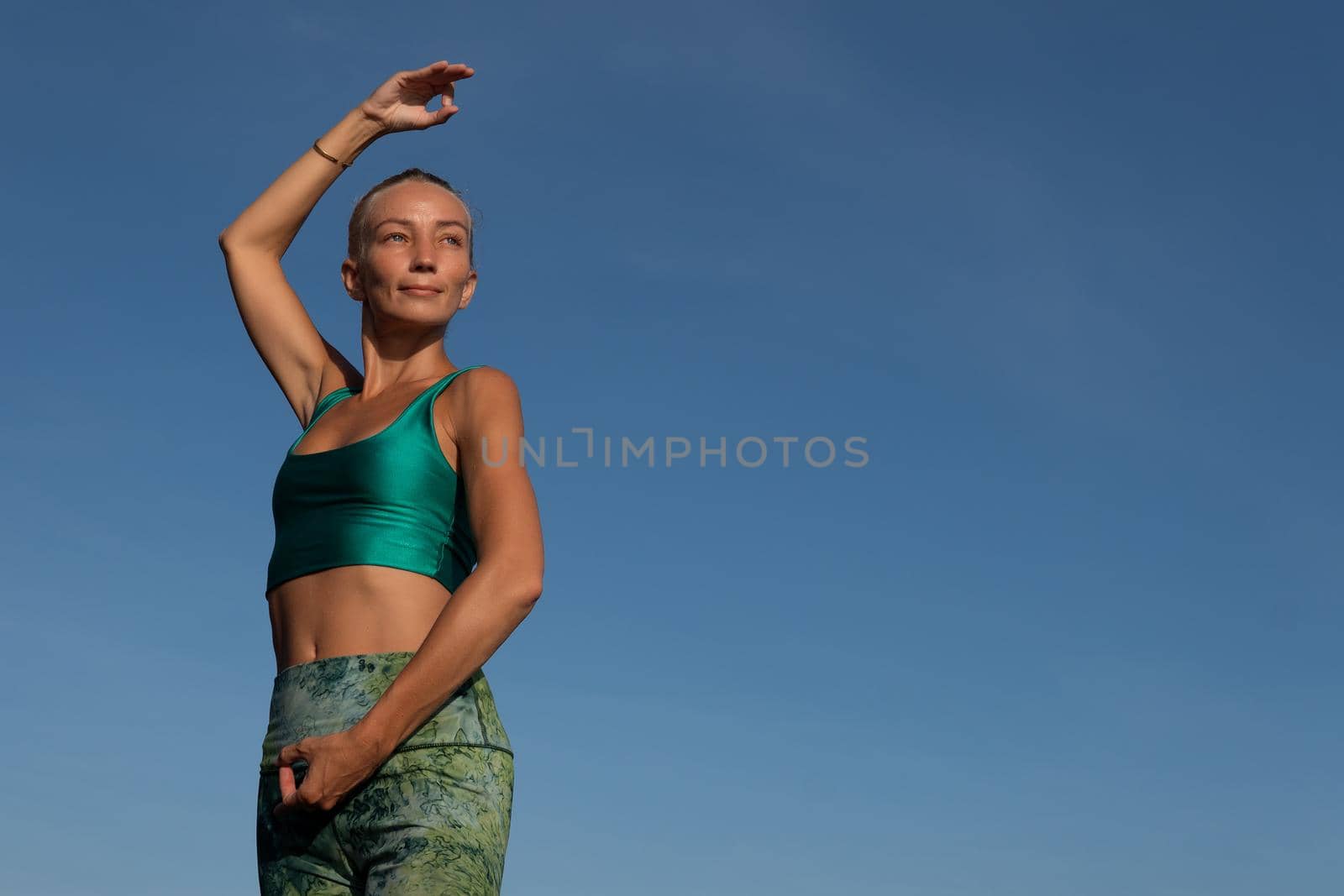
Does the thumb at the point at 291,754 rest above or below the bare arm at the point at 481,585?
below

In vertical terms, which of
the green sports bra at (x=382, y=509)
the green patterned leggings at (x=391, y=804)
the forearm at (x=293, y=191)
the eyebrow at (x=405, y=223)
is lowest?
the green patterned leggings at (x=391, y=804)

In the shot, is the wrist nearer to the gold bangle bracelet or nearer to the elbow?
the elbow

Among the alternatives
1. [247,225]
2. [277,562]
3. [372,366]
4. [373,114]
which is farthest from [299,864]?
[373,114]

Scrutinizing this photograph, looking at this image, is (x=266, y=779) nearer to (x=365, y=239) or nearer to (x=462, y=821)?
(x=462, y=821)

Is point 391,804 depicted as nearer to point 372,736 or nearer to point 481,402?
point 372,736

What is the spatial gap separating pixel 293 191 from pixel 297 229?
138 mm

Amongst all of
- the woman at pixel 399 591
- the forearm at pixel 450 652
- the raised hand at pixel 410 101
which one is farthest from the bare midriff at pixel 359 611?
the raised hand at pixel 410 101

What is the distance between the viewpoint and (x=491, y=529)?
3.77 metres

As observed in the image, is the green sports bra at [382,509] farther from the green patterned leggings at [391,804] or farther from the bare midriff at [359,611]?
the green patterned leggings at [391,804]

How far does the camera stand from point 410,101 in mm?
4965

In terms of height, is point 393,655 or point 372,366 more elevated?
point 372,366

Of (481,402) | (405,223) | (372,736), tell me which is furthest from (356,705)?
(405,223)

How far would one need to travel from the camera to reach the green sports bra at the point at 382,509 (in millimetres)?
3900

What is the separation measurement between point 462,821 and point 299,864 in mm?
520
